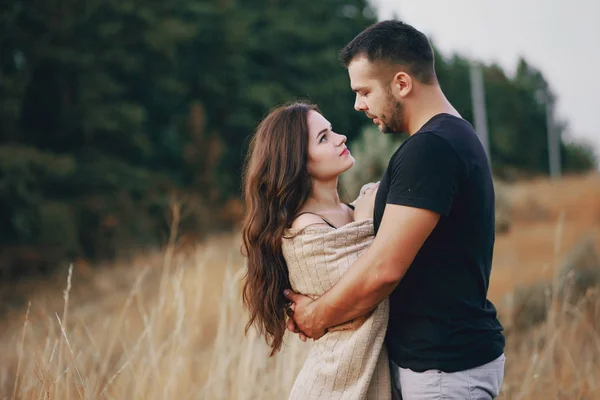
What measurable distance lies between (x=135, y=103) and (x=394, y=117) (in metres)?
18.8

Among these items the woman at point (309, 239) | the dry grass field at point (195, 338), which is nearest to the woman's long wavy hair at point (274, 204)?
the woman at point (309, 239)

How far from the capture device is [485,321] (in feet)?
6.44

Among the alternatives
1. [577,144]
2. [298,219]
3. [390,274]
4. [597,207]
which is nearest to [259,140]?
[298,219]

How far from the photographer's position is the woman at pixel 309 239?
80.4 inches

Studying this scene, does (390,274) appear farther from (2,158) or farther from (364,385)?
(2,158)

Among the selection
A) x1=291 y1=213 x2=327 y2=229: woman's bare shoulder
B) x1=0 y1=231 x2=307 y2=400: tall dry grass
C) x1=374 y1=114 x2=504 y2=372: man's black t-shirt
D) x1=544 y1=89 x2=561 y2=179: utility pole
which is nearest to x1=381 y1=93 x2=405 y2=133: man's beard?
x1=374 y1=114 x2=504 y2=372: man's black t-shirt

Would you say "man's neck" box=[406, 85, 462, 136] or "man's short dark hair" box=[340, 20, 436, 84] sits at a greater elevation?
"man's short dark hair" box=[340, 20, 436, 84]

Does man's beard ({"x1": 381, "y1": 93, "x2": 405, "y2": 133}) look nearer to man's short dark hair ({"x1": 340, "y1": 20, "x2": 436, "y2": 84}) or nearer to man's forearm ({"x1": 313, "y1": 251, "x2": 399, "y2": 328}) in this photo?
man's short dark hair ({"x1": 340, "y1": 20, "x2": 436, "y2": 84})

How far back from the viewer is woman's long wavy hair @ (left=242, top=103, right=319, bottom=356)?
87.5 inches

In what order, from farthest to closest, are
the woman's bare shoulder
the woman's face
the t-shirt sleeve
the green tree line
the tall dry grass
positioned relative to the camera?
the green tree line → the tall dry grass → the woman's face → the woman's bare shoulder → the t-shirt sleeve

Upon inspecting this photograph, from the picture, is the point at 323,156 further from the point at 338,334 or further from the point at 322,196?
the point at 338,334

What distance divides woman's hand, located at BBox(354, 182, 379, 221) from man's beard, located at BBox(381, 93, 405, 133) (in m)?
0.27

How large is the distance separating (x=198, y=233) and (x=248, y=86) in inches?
385

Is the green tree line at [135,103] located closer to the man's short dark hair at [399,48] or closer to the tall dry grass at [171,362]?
the tall dry grass at [171,362]
